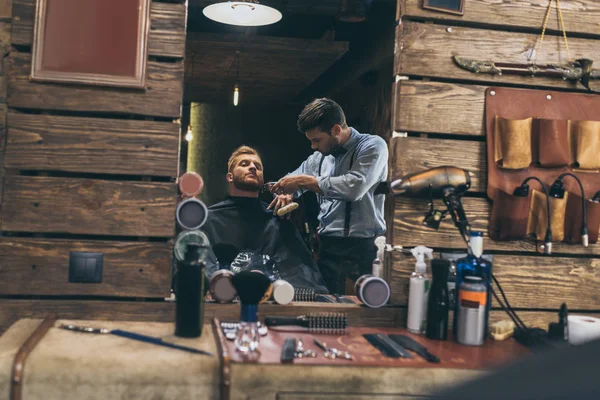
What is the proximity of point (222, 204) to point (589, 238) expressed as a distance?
6.99 feet

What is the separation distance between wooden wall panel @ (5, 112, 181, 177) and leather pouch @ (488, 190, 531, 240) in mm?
1305

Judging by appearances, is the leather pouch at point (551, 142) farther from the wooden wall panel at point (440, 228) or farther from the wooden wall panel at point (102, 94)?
the wooden wall panel at point (102, 94)

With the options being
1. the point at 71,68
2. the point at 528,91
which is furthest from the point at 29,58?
the point at 528,91

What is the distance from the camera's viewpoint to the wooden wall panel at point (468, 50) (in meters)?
2.54

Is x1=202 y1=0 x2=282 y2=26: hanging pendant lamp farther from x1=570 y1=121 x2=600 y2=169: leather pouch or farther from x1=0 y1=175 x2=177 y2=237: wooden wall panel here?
x1=570 y1=121 x2=600 y2=169: leather pouch

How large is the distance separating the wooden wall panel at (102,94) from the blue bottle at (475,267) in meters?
1.22

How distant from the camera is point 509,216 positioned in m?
2.53

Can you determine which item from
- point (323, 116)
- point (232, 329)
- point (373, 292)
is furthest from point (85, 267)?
point (323, 116)

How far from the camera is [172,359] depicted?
1.89 meters

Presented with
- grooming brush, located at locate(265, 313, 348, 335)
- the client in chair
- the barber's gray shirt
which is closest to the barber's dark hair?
the barber's gray shirt

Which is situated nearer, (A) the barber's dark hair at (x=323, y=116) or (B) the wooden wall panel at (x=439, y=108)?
(B) the wooden wall panel at (x=439, y=108)

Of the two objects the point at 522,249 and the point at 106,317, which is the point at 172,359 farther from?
the point at 522,249

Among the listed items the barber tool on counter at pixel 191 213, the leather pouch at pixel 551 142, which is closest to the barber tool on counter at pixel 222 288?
the barber tool on counter at pixel 191 213

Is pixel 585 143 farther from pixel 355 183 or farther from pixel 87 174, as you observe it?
pixel 87 174
